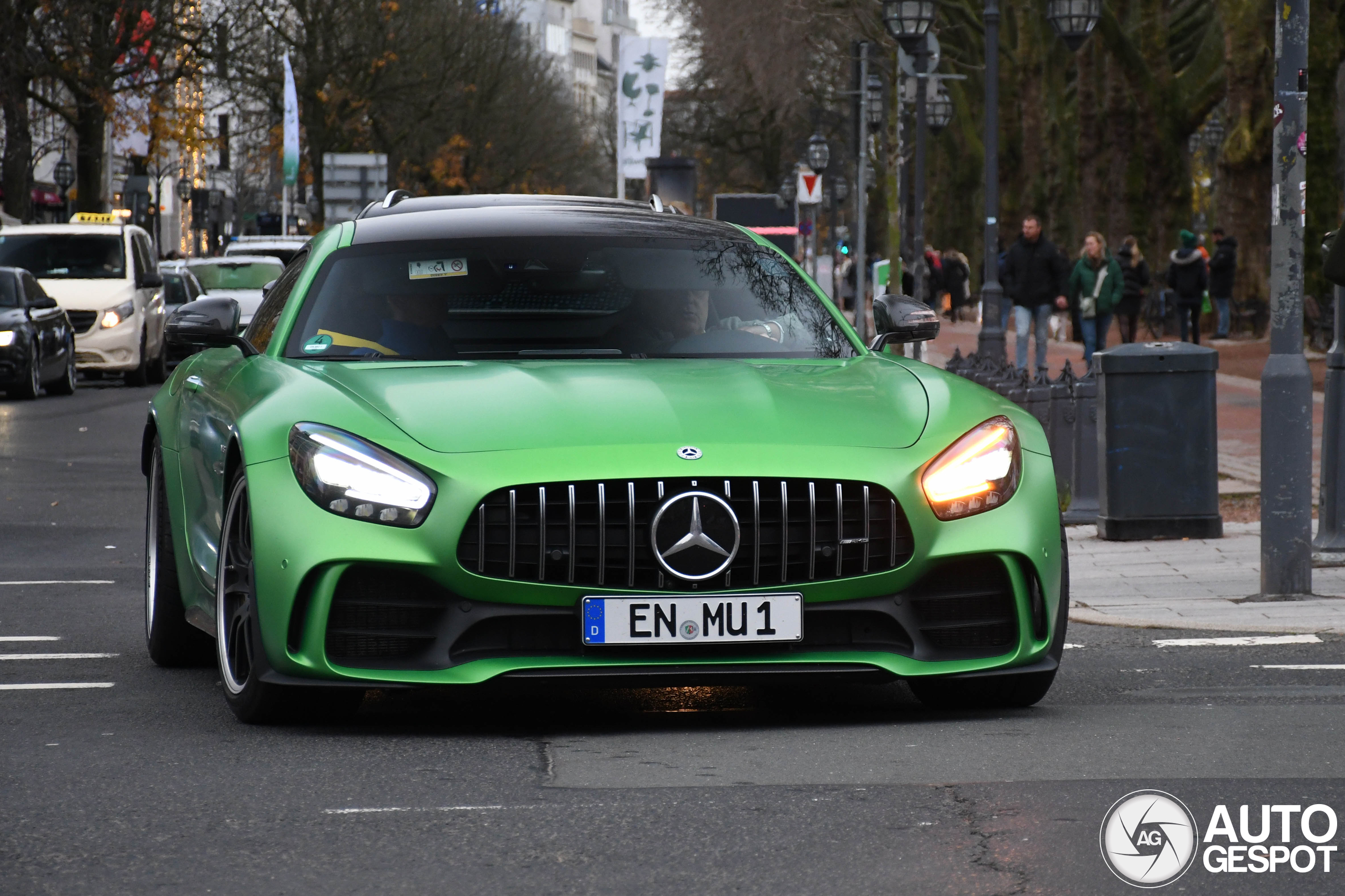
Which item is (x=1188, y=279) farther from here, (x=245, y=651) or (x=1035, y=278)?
(x=245, y=651)

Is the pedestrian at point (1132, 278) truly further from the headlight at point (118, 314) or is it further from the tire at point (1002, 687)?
the tire at point (1002, 687)

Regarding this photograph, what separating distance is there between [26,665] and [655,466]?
283cm

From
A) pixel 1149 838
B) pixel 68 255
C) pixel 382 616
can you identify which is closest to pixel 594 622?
pixel 382 616

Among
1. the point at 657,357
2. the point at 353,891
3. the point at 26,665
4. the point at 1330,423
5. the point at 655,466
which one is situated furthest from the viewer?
the point at 1330,423

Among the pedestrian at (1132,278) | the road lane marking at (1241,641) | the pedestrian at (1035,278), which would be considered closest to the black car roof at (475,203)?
the road lane marking at (1241,641)

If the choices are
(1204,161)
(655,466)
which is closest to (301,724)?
(655,466)

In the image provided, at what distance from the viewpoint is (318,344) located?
677 cm

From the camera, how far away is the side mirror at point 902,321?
23.2ft

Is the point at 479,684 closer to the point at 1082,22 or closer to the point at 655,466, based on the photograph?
the point at 655,466

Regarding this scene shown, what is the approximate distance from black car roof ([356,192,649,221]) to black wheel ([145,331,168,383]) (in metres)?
22.9

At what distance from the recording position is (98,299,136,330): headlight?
95.7 feet

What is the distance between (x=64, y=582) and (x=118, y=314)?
770 inches

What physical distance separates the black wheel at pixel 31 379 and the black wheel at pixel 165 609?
18.7 m

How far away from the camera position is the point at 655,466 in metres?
5.62
